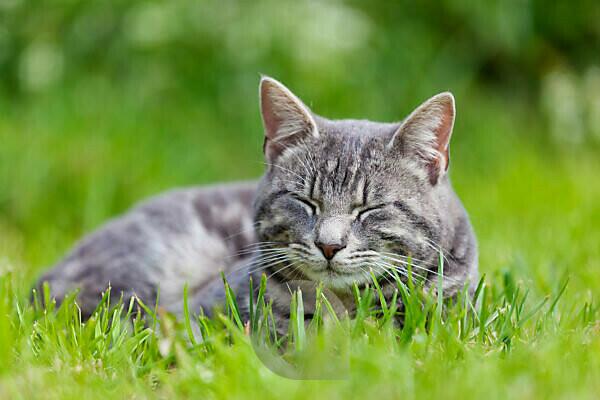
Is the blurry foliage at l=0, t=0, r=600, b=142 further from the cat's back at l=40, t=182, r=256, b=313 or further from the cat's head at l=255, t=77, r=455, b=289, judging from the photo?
the cat's head at l=255, t=77, r=455, b=289

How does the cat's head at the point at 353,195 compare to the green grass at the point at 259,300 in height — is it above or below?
above

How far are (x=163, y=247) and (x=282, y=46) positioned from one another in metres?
2.03

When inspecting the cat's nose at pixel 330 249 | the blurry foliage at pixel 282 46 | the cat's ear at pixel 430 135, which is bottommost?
the cat's nose at pixel 330 249

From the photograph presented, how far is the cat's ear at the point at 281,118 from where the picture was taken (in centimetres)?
238

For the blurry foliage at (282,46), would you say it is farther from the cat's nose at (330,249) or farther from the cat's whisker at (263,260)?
the cat's nose at (330,249)

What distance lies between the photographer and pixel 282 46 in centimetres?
458

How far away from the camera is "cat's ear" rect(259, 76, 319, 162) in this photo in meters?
2.38

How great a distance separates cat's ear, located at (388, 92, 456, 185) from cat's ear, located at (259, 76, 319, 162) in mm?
265

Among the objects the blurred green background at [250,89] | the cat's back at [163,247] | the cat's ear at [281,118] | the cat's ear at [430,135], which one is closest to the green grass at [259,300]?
the blurred green background at [250,89]

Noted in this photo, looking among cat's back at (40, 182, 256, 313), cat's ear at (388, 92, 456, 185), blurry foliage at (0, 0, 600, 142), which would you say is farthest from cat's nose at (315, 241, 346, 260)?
blurry foliage at (0, 0, 600, 142)

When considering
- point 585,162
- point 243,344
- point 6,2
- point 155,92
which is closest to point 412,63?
point 585,162

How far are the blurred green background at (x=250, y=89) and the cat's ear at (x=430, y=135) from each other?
147 cm

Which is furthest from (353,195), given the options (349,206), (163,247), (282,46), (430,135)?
(282,46)

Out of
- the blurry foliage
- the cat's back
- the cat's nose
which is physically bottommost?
the cat's back
